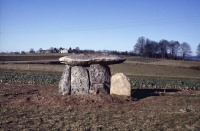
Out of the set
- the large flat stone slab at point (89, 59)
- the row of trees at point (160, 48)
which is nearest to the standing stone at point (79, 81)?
the large flat stone slab at point (89, 59)

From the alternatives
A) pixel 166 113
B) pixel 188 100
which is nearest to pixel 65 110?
pixel 166 113

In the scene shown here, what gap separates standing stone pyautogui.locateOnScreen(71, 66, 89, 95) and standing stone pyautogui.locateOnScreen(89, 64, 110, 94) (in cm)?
30

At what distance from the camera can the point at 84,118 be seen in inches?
483

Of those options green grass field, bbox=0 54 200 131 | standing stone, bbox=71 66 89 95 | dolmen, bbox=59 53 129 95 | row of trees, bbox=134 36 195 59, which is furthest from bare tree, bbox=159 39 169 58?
green grass field, bbox=0 54 200 131

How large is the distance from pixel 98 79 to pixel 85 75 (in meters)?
0.80

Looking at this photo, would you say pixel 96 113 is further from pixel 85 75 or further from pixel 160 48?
pixel 160 48

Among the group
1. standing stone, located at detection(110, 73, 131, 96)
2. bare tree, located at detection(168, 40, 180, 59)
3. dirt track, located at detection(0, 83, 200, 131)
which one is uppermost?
bare tree, located at detection(168, 40, 180, 59)

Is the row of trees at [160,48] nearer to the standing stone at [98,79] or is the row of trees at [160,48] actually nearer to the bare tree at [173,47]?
the bare tree at [173,47]

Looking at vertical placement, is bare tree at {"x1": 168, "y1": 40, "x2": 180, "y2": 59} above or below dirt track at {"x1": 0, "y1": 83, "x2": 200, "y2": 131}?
above

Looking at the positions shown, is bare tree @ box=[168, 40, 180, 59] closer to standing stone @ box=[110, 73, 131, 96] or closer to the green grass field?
standing stone @ box=[110, 73, 131, 96]

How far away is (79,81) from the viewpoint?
17.8 metres

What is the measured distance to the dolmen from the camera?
58.0ft

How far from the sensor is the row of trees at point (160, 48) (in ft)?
389

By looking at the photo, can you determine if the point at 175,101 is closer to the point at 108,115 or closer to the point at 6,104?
the point at 108,115
